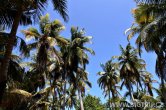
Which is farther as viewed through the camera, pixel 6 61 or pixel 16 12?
pixel 16 12

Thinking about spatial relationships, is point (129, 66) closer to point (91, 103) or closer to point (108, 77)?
point (108, 77)

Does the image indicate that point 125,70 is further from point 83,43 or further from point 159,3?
point 159,3

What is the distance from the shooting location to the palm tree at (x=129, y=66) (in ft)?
113

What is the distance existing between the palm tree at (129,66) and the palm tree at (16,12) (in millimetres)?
23577

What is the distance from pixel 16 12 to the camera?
36.8 feet

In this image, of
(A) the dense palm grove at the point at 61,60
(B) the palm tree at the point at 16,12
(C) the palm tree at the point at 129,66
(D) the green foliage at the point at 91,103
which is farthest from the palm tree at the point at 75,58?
(D) the green foliage at the point at 91,103

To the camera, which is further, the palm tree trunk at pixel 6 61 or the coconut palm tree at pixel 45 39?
the coconut palm tree at pixel 45 39

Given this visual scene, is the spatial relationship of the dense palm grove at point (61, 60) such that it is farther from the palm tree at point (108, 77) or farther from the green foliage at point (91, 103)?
the green foliage at point (91, 103)

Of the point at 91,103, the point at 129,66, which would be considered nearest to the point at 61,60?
the point at 129,66

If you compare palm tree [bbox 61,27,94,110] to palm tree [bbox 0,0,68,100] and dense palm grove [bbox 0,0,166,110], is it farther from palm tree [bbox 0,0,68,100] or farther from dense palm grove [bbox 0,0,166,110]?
palm tree [bbox 0,0,68,100]

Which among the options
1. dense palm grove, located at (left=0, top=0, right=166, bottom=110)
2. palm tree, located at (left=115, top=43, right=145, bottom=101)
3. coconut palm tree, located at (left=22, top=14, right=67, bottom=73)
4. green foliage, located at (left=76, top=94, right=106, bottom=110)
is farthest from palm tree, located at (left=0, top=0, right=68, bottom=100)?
green foliage, located at (left=76, top=94, right=106, bottom=110)

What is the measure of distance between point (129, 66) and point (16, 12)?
24.9m

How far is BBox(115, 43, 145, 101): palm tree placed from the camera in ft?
113

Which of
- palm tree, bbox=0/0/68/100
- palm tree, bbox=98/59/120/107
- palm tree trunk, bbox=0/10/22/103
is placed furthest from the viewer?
palm tree, bbox=98/59/120/107
